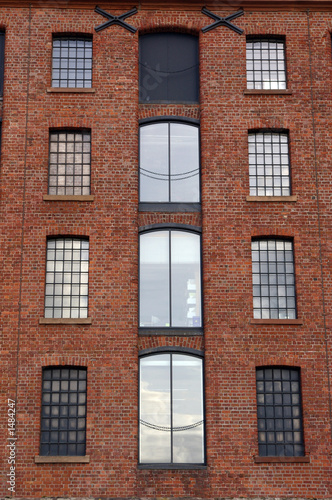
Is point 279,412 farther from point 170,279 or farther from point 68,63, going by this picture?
point 68,63

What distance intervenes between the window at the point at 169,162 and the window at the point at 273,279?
8.54 ft

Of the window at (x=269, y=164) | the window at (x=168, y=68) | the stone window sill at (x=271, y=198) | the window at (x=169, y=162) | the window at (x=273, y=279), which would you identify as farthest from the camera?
the window at (x=168, y=68)

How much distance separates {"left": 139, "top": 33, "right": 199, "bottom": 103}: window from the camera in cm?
2214

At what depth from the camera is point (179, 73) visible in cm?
2230

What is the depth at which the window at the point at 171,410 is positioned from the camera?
1955 cm

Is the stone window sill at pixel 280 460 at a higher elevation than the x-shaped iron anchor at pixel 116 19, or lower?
lower

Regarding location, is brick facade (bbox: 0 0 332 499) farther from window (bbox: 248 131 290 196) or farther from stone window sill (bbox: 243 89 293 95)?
window (bbox: 248 131 290 196)

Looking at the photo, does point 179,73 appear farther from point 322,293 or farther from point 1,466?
point 1,466

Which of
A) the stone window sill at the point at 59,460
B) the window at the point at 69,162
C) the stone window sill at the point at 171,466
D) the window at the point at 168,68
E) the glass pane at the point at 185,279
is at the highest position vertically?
the window at the point at 168,68

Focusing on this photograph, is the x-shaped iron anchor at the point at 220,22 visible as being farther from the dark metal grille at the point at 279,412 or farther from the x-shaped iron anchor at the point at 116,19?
the dark metal grille at the point at 279,412

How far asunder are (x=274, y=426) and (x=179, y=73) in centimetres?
1102

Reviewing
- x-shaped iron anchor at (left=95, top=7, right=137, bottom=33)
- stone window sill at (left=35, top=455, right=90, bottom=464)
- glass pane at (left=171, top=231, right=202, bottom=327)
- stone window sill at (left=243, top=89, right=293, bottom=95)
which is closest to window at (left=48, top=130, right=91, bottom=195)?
glass pane at (left=171, top=231, right=202, bottom=327)

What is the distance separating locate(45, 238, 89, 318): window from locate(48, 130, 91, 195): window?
63.2 inches

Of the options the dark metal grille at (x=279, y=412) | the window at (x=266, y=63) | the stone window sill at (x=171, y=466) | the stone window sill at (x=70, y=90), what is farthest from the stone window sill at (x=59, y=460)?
the window at (x=266, y=63)
